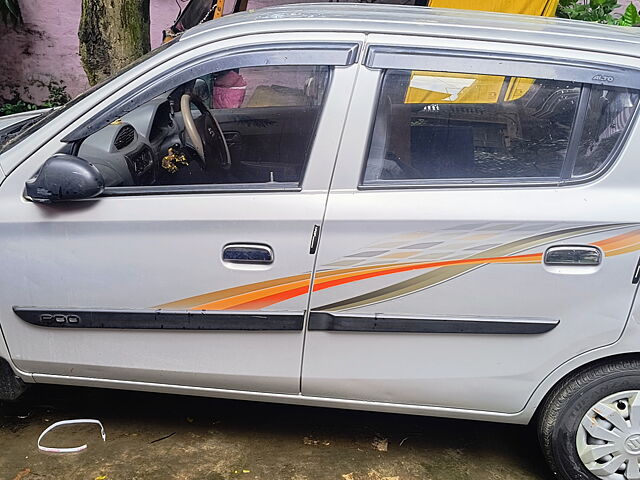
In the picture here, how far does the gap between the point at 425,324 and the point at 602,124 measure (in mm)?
953

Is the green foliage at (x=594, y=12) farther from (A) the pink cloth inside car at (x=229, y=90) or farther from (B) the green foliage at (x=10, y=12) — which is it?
(B) the green foliage at (x=10, y=12)

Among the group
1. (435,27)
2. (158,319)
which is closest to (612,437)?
(435,27)

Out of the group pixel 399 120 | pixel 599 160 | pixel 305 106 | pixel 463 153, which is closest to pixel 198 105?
pixel 305 106

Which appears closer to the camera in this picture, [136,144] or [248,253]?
[248,253]

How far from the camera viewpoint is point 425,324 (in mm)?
2283

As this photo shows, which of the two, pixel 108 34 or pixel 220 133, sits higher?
pixel 108 34

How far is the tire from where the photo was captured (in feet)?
7.59

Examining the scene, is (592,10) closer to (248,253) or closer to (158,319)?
(248,253)

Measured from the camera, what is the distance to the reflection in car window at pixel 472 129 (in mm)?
2225

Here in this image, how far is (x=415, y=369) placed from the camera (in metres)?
2.36

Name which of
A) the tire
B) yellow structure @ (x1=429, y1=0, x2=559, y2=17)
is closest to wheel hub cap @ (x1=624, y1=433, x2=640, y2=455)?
the tire

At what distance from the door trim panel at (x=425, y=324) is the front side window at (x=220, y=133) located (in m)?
0.55

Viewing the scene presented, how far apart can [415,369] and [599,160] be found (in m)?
1.01

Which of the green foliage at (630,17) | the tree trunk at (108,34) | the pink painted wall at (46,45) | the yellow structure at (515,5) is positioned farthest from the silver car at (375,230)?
the pink painted wall at (46,45)
